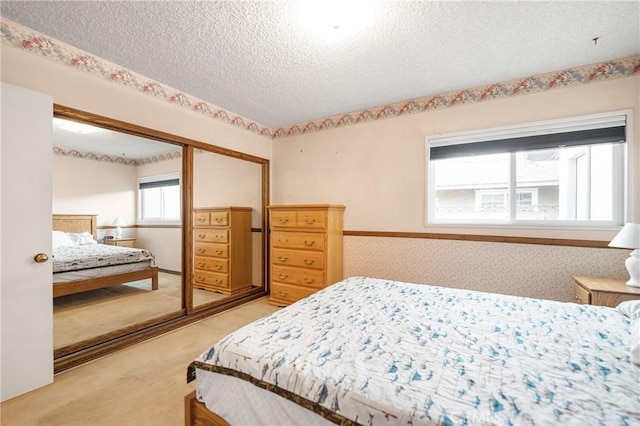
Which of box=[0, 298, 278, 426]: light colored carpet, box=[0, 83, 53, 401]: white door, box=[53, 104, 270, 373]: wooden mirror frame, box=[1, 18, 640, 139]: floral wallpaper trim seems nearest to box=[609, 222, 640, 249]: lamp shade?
box=[1, 18, 640, 139]: floral wallpaper trim

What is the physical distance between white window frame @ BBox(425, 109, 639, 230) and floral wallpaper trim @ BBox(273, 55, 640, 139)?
0.33 m

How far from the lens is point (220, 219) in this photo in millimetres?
3789

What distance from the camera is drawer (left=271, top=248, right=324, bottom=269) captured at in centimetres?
322

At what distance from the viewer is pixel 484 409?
83 centimetres

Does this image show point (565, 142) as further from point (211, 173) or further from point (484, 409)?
point (211, 173)

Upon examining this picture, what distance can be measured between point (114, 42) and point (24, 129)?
901 millimetres

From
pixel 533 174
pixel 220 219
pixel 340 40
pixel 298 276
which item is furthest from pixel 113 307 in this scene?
pixel 533 174

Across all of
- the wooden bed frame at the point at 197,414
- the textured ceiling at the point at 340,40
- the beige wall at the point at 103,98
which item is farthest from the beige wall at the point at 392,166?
the wooden bed frame at the point at 197,414

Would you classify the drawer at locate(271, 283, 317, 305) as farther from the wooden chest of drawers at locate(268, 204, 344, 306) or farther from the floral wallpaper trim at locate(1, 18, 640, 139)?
the floral wallpaper trim at locate(1, 18, 640, 139)

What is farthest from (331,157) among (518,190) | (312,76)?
(518,190)

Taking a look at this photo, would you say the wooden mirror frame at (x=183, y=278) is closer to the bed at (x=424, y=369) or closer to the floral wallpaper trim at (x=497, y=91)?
the floral wallpaper trim at (x=497, y=91)

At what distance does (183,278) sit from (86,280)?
0.90 m

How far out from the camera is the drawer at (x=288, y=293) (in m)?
3.30

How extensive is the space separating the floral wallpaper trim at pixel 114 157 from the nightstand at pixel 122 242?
83 centimetres
